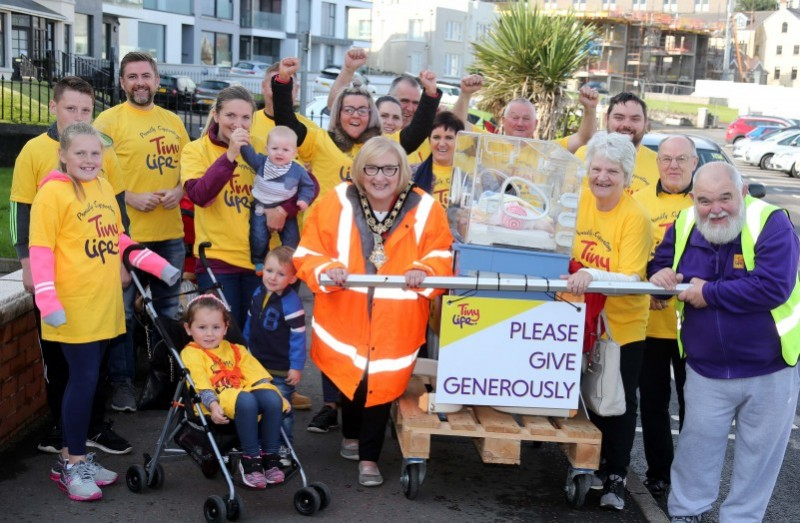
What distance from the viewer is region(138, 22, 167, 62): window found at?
5844 centimetres

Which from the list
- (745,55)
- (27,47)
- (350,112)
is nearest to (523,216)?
(350,112)

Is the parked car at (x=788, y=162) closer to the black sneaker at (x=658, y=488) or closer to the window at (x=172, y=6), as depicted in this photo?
the black sneaker at (x=658, y=488)

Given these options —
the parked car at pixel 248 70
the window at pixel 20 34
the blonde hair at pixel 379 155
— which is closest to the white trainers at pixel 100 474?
the blonde hair at pixel 379 155

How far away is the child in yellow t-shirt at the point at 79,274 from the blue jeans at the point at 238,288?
1110 millimetres

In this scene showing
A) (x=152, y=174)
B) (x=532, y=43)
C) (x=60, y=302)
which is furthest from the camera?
(x=532, y=43)

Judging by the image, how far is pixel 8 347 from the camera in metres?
5.80

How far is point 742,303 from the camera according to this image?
15.5ft

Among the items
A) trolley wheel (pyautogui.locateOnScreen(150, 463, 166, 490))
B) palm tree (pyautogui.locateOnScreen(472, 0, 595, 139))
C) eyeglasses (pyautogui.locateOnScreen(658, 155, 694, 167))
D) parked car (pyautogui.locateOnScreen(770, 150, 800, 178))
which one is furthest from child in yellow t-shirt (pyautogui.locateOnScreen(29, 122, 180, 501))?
parked car (pyautogui.locateOnScreen(770, 150, 800, 178))

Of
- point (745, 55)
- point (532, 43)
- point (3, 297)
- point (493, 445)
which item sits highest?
point (745, 55)

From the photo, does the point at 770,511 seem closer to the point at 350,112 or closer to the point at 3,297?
the point at 350,112

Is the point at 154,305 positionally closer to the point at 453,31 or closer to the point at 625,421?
the point at 625,421

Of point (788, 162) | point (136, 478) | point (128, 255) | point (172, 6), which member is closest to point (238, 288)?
point (128, 255)

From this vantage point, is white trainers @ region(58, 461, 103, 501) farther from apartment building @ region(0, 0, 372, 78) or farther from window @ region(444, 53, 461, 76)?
window @ region(444, 53, 461, 76)

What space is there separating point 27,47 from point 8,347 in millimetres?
40488
